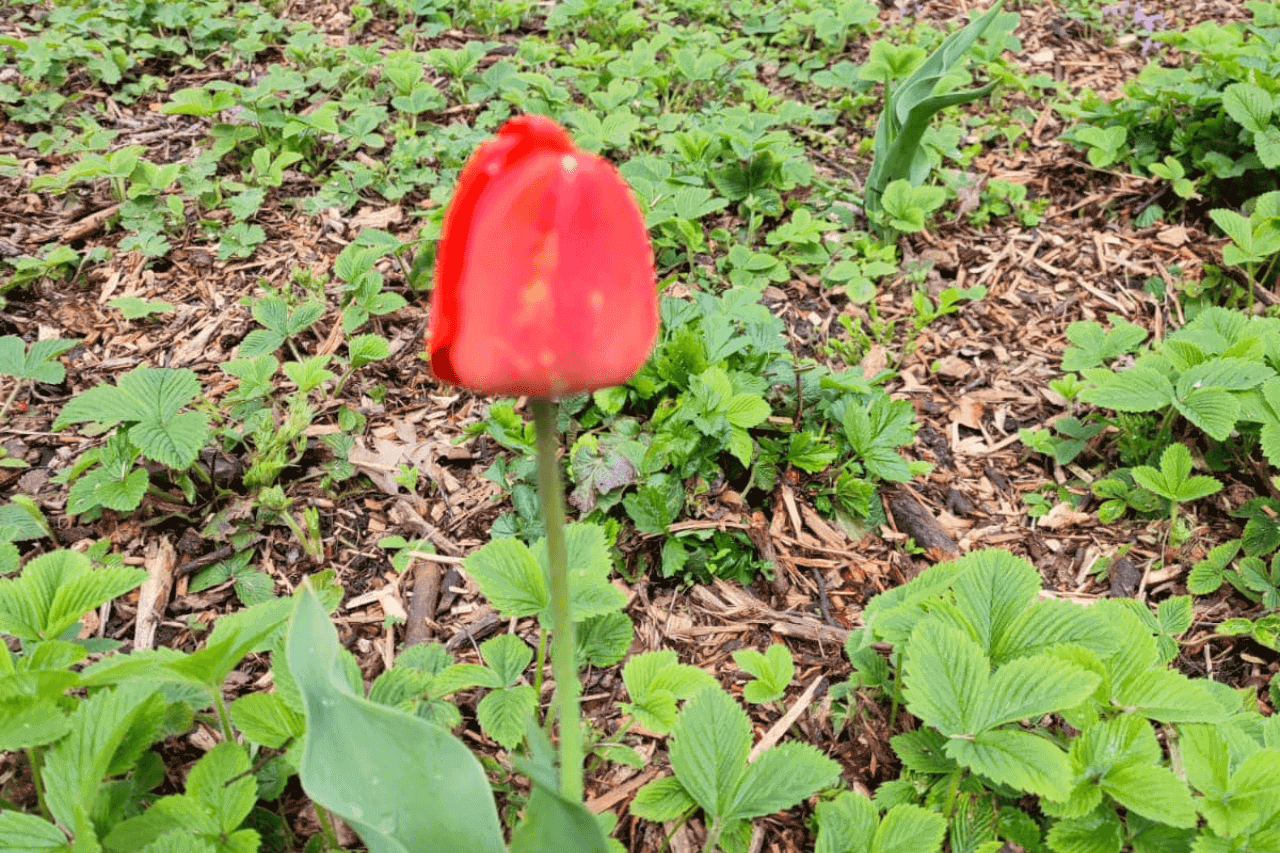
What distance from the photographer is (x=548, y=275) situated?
71 centimetres

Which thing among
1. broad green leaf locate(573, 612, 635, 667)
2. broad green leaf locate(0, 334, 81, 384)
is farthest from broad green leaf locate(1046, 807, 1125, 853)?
broad green leaf locate(0, 334, 81, 384)

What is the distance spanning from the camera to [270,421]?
7.27ft

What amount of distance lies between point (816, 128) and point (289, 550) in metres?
2.86

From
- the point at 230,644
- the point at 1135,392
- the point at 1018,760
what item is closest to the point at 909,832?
the point at 1018,760

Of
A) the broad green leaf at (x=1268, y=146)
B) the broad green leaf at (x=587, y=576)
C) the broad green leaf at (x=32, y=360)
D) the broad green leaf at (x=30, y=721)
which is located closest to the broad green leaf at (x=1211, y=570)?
the broad green leaf at (x=587, y=576)

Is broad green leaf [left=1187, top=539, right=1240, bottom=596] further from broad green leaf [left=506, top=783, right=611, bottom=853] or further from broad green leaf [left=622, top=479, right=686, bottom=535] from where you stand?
broad green leaf [left=506, top=783, right=611, bottom=853]

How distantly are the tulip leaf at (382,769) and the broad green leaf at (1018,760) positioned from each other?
72 cm

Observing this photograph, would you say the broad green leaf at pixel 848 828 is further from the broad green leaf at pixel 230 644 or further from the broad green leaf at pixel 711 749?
the broad green leaf at pixel 230 644

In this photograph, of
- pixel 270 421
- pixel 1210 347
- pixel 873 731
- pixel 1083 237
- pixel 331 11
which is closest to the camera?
pixel 873 731

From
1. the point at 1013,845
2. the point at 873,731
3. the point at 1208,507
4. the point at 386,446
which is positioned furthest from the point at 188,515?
the point at 1208,507

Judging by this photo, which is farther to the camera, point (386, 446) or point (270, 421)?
point (386, 446)

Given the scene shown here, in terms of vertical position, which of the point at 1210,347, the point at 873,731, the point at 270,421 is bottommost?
the point at 873,731

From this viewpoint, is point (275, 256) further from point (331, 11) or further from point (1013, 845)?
point (1013, 845)

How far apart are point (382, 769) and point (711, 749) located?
53 cm
